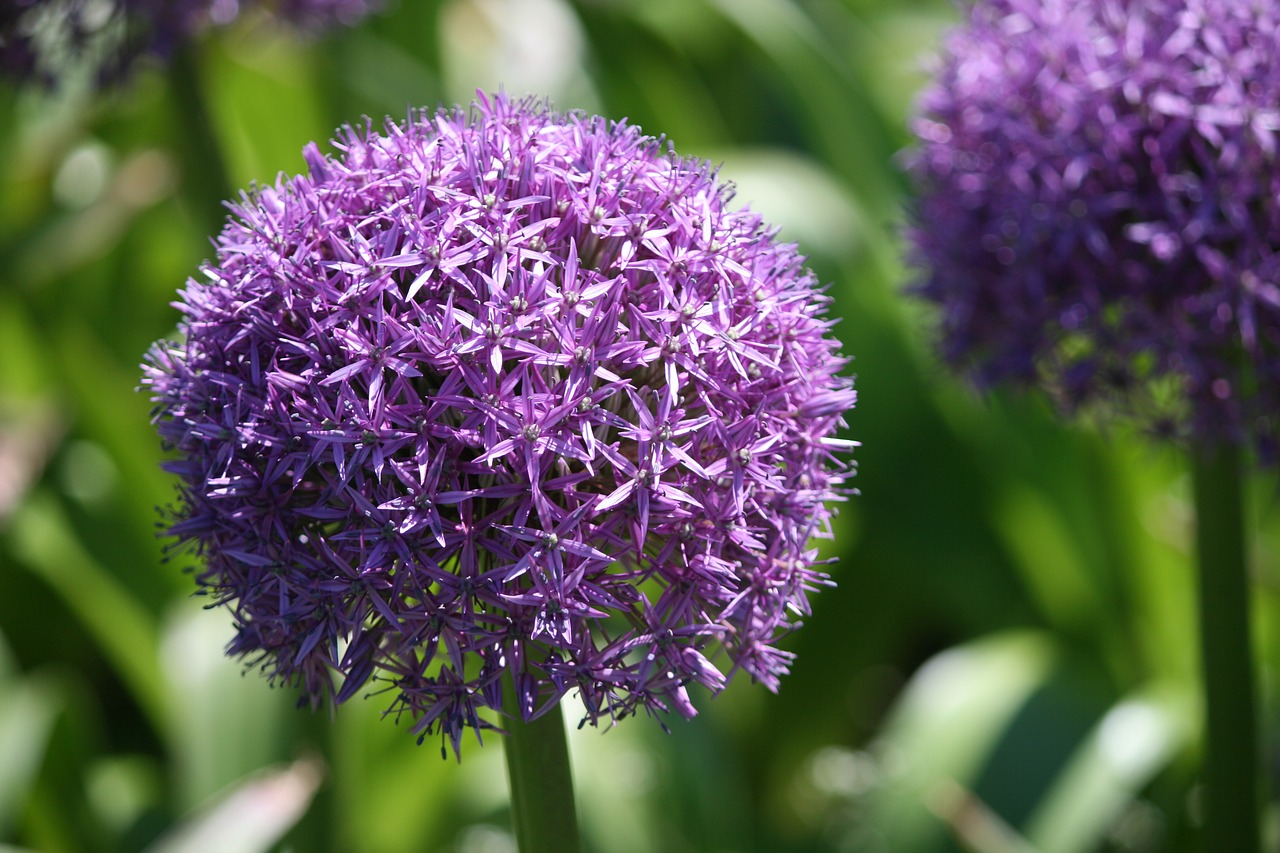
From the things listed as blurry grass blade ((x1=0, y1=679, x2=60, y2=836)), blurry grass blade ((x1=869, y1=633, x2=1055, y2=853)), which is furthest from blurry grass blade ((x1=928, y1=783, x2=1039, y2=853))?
blurry grass blade ((x1=0, y1=679, x2=60, y2=836))

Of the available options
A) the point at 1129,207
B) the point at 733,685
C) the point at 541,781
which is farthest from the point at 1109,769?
the point at 541,781

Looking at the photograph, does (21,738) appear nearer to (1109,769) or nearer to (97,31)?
(97,31)

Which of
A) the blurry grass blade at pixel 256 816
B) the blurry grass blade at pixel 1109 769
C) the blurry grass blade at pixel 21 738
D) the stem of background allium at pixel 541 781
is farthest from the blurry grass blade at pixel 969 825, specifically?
the blurry grass blade at pixel 21 738

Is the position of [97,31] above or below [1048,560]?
above

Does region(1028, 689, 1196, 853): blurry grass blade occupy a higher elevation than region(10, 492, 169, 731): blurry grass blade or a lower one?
lower

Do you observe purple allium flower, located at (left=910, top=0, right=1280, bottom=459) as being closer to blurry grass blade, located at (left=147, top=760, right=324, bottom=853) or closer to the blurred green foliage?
the blurred green foliage

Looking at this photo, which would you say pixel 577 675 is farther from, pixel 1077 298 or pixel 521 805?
pixel 1077 298
